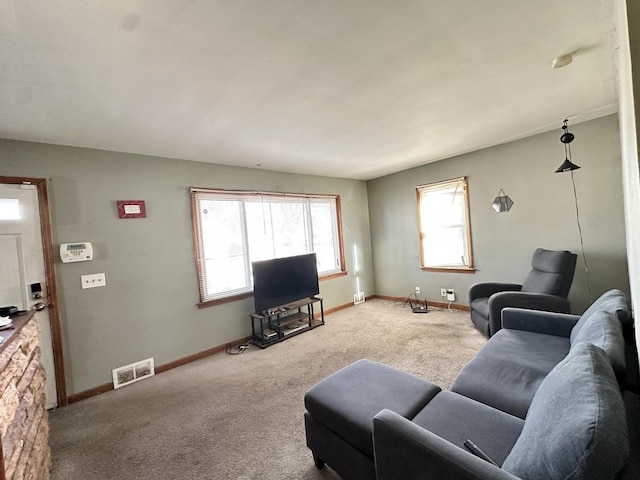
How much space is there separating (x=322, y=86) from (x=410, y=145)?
74.5 inches

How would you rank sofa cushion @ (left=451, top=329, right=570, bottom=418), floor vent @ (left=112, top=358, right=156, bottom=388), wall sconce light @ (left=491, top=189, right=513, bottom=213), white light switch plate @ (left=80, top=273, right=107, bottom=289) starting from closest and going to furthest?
1. sofa cushion @ (left=451, top=329, right=570, bottom=418)
2. white light switch plate @ (left=80, top=273, right=107, bottom=289)
3. floor vent @ (left=112, top=358, right=156, bottom=388)
4. wall sconce light @ (left=491, top=189, right=513, bottom=213)

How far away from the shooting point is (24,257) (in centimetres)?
241

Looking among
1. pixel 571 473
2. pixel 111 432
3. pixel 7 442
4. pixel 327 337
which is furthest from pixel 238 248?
pixel 571 473

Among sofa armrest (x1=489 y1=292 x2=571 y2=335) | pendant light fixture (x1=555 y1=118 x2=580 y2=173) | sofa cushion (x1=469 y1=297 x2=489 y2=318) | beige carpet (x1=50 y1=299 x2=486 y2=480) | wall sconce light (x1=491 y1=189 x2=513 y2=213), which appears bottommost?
beige carpet (x1=50 y1=299 x2=486 y2=480)

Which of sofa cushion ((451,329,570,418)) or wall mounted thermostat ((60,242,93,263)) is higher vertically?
wall mounted thermostat ((60,242,93,263))

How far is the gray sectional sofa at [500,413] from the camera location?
2.61 ft

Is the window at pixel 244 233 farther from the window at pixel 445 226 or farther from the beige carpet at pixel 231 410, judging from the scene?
the window at pixel 445 226

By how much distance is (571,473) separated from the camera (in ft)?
2.46

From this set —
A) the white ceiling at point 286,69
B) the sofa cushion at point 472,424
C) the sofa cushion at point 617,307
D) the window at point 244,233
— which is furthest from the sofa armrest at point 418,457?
the window at point 244,233

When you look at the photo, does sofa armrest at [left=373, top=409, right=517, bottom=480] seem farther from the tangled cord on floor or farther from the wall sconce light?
the wall sconce light

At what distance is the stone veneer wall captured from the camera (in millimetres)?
1156

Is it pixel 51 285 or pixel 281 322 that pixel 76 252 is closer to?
pixel 51 285

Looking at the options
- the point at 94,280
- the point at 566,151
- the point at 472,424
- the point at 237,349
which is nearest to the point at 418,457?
the point at 472,424

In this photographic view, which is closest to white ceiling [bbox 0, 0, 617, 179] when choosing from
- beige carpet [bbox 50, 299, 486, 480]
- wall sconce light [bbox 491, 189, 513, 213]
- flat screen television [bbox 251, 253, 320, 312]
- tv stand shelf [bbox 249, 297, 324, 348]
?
wall sconce light [bbox 491, 189, 513, 213]
